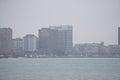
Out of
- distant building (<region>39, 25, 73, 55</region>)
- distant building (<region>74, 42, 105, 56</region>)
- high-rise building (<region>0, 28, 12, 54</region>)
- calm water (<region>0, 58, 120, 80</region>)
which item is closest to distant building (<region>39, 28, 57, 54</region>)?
distant building (<region>39, 25, 73, 55</region>)

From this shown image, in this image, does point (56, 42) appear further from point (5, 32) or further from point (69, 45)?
point (5, 32)

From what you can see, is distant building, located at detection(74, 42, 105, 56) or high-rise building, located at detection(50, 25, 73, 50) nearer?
distant building, located at detection(74, 42, 105, 56)

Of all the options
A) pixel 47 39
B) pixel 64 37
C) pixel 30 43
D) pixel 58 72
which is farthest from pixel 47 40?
pixel 58 72

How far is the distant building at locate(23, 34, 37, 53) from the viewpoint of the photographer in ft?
86.3

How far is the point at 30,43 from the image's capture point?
2758 centimetres

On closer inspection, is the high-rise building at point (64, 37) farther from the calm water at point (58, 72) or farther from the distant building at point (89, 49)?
the calm water at point (58, 72)

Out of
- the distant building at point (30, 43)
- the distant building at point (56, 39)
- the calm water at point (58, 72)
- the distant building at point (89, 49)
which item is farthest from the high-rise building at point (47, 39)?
the calm water at point (58, 72)

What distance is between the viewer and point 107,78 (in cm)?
969

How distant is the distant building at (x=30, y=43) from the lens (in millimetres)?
26312

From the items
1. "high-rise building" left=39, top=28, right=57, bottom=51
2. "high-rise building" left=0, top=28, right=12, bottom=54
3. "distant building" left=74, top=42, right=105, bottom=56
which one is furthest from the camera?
"distant building" left=74, top=42, right=105, bottom=56

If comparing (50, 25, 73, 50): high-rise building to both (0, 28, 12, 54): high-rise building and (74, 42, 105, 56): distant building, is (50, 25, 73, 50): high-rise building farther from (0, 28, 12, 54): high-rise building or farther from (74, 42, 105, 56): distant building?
(0, 28, 12, 54): high-rise building

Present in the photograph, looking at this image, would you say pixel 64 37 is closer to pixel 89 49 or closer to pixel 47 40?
pixel 89 49

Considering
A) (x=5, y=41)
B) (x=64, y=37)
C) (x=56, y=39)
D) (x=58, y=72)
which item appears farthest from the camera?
(x=64, y=37)

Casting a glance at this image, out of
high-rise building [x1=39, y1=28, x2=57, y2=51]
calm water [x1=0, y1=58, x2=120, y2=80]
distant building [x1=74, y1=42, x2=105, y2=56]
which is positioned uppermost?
high-rise building [x1=39, y1=28, x2=57, y2=51]
